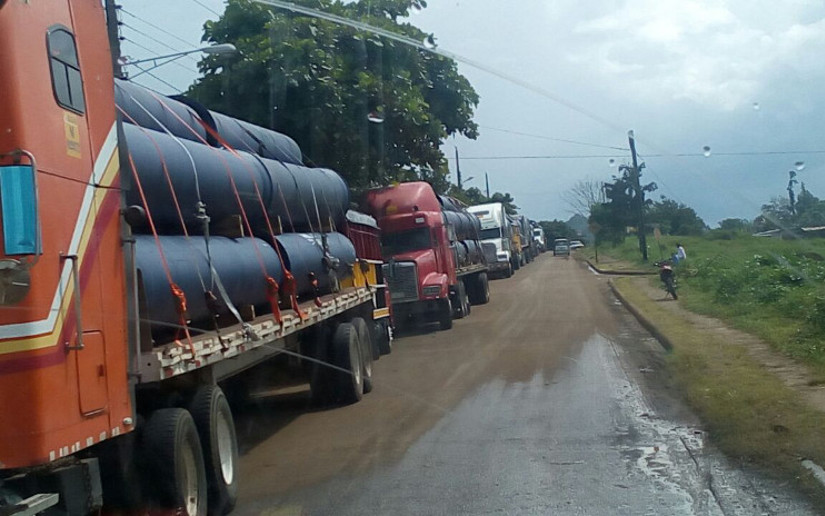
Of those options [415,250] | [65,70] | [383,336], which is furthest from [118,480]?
[415,250]

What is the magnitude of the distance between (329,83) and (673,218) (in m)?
33.9

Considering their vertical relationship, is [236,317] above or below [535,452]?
above

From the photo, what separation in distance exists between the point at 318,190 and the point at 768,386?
20.4 feet

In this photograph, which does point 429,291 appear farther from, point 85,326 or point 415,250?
point 85,326

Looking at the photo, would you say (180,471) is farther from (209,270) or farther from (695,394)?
(695,394)

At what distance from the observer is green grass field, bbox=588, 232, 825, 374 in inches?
595

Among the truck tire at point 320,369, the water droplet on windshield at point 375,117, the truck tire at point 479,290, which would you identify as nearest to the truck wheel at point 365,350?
the truck tire at point 320,369

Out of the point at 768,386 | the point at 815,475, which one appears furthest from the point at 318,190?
the point at 815,475

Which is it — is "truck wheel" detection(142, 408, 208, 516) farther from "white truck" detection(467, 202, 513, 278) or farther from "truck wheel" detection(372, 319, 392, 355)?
"white truck" detection(467, 202, 513, 278)

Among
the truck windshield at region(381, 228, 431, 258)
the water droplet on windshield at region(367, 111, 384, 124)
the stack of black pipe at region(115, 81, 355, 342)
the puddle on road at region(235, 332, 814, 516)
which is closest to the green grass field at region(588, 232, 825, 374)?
the puddle on road at region(235, 332, 814, 516)

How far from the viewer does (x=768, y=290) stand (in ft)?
71.0

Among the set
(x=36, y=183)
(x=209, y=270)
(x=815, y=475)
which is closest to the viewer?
(x=36, y=183)

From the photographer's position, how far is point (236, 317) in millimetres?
8781

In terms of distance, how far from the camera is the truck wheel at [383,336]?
57.0ft
